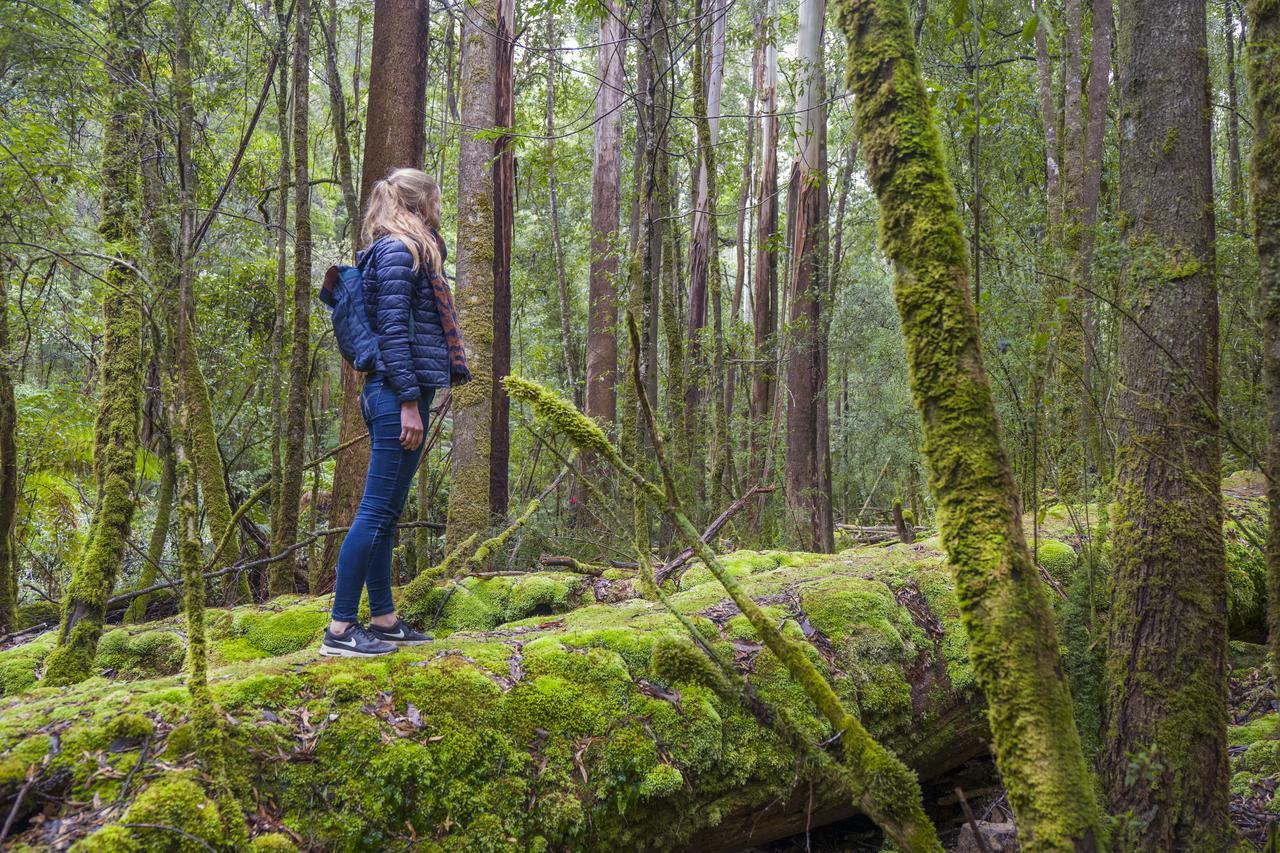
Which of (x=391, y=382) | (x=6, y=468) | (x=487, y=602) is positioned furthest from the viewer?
(x=6, y=468)

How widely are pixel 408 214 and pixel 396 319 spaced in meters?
0.64

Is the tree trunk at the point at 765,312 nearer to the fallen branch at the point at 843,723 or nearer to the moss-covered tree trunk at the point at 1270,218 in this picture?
the moss-covered tree trunk at the point at 1270,218

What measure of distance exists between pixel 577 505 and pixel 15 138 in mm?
7170

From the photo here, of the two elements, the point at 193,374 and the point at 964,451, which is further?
the point at 193,374

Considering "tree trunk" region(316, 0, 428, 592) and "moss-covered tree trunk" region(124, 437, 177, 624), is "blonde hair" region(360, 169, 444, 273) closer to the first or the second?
"tree trunk" region(316, 0, 428, 592)

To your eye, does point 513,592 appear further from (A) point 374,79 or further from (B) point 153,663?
(A) point 374,79

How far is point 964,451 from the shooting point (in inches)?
67.7

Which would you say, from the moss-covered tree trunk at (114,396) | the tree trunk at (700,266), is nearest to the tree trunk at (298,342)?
the moss-covered tree trunk at (114,396)

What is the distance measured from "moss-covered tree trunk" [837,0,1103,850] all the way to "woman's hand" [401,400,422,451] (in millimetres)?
2443

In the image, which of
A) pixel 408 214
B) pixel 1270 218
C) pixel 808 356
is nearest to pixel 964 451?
pixel 1270 218

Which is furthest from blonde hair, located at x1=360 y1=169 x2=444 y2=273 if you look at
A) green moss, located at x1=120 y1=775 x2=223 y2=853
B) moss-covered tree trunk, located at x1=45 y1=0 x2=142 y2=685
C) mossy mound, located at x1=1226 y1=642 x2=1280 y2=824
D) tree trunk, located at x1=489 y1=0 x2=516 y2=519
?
mossy mound, located at x1=1226 y1=642 x2=1280 y2=824

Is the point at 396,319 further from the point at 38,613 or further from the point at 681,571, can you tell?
the point at 38,613

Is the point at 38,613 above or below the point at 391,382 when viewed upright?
below

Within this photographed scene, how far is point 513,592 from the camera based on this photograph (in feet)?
15.6
